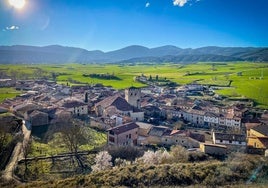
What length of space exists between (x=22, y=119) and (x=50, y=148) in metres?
15.7

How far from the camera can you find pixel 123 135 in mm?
36188

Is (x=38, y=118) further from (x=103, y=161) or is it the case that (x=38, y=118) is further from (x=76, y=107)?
(x=103, y=161)

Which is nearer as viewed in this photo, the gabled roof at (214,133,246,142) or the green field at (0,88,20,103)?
the gabled roof at (214,133,246,142)

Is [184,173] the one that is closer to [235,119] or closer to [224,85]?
[235,119]

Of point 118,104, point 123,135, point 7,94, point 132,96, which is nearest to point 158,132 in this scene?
point 123,135

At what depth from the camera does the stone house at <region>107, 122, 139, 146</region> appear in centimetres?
3534

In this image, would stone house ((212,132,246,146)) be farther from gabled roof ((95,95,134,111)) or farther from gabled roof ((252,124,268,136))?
gabled roof ((95,95,134,111))

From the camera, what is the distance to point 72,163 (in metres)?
29.5

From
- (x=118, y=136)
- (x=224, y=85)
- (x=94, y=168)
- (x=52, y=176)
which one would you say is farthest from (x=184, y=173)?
(x=224, y=85)

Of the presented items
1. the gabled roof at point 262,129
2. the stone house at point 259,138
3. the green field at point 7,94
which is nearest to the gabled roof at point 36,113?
the green field at point 7,94

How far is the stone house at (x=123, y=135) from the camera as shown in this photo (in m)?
35.3

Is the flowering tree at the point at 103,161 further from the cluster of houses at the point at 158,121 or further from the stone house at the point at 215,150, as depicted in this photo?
the stone house at the point at 215,150

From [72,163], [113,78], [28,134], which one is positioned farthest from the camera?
[113,78]

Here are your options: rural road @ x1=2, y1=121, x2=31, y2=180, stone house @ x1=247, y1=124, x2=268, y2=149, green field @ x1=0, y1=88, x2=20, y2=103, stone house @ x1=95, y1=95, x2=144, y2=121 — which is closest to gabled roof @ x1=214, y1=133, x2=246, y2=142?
stone house @ x1=247, y1=124, x2=268, y2=149
